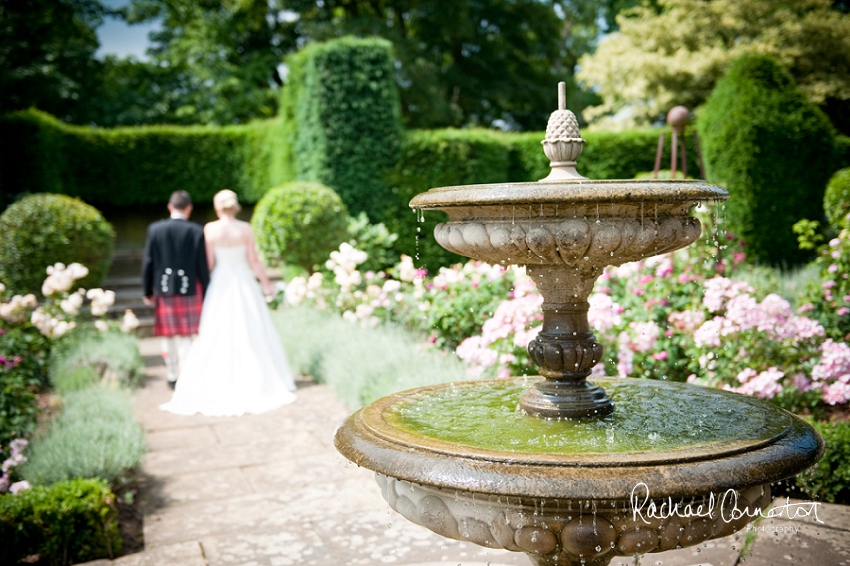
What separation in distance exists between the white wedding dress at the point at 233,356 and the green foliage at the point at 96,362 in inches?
27.6

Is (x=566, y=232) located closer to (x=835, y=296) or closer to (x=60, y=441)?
(x=60, y=441)

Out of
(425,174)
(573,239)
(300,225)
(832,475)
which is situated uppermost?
(425,174)

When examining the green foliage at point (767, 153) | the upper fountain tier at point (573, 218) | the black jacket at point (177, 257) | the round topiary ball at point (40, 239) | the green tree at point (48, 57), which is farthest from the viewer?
the green tree at point (48, 57)

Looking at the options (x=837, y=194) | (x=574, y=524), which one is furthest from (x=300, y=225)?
(x=574, y=524)

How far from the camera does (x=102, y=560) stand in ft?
11.1

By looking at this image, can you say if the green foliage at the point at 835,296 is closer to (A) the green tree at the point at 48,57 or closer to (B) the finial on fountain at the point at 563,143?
(B) the finial on fountain at the point at 563,143

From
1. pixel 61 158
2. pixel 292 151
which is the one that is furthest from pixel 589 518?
pixel 61 158

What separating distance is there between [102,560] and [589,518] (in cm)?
237

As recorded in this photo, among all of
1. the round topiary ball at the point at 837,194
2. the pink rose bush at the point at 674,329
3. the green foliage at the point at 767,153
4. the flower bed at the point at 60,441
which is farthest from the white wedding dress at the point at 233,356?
the green foliage at the point at 767,153

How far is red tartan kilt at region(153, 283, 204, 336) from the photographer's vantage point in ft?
23.3

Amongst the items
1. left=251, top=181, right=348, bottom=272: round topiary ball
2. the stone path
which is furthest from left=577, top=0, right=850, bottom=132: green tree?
the stone path

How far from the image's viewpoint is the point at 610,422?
270 centimetres

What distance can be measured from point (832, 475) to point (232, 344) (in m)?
4.91

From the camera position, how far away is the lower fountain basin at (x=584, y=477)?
80.4 inches
